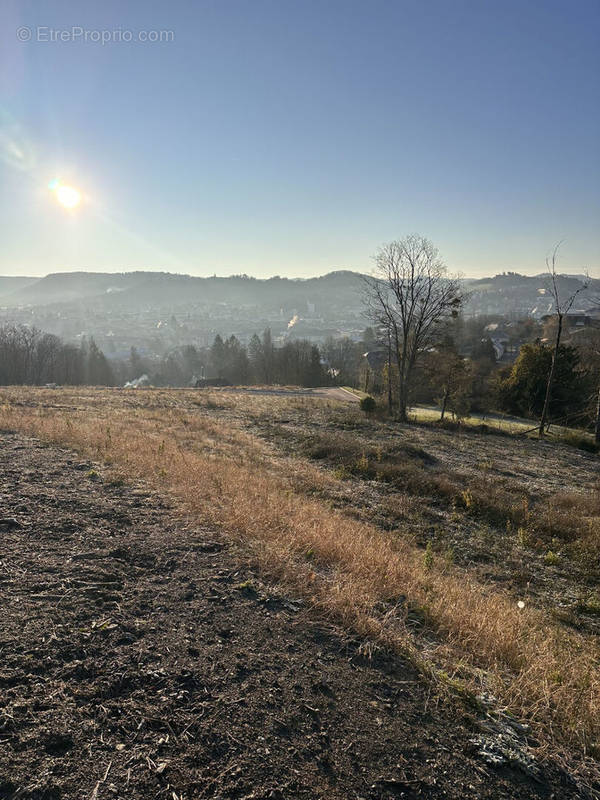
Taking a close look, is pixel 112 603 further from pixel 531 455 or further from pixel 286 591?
pixel 531 455

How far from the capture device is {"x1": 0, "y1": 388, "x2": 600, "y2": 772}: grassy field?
3770mm

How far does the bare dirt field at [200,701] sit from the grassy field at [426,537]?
46cm

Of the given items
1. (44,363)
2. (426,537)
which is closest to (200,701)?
(426,537)

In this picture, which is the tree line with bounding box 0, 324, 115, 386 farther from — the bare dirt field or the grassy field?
the bare dirt field

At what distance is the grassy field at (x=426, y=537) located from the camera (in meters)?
3.77

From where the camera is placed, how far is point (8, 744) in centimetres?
247

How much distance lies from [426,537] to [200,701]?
23.7ft

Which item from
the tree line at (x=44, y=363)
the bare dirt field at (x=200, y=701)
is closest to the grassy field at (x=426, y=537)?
the bare dirt field at (x=200, y=701)

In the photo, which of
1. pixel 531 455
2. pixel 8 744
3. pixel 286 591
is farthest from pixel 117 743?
pixel 531 455

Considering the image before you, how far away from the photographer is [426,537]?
9.20 meters

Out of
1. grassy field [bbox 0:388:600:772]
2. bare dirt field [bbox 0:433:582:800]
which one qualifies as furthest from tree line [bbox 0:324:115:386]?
bare dirt field [bbox 0:433:582:800]

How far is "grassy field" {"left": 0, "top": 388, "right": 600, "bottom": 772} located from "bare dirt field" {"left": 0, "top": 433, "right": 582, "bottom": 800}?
1.50 feet

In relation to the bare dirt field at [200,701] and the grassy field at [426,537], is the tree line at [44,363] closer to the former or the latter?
the grassy field at [426,537]

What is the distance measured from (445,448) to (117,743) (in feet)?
65.4
